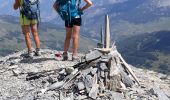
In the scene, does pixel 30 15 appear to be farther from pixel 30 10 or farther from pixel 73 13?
pixel 73 13

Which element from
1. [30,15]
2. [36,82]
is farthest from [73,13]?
[36,82]

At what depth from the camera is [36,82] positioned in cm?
1137

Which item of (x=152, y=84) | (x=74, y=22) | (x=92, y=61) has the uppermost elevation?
(x=74, y=22)

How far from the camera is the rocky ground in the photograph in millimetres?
9953

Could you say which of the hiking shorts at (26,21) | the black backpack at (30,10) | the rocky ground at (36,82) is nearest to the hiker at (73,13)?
the rocky ground at (36,82)

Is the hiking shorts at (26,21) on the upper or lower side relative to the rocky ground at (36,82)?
upper

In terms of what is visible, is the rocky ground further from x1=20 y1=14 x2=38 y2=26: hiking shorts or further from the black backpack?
the black backpack

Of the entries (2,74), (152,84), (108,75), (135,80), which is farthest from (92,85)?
(2,74)

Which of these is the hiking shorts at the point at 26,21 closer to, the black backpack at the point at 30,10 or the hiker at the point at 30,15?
the hiker at the point at 30,15

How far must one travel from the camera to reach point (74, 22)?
13.2 meters

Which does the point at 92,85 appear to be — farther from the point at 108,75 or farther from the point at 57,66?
the point at 57,66

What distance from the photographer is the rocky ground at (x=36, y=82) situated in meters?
9.95

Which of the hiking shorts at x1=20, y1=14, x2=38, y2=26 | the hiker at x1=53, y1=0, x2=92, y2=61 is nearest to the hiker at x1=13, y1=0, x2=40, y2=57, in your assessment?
the hiking shorts at x1=20, y1=14, x2=38, y2=26

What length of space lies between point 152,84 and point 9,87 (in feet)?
12.9
